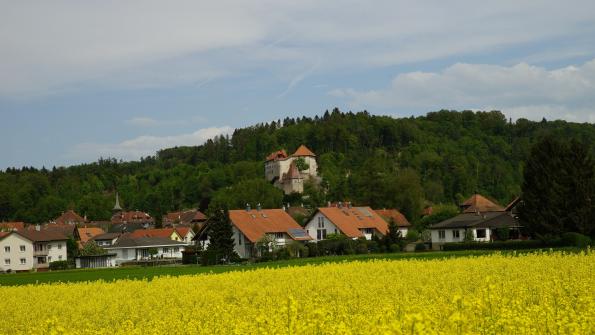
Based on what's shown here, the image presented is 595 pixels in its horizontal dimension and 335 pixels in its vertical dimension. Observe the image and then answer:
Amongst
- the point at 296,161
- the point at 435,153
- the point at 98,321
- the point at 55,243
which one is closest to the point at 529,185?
the point at 98,321

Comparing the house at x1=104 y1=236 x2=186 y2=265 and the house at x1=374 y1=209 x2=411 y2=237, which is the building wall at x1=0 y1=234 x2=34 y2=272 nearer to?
the house at x1=104 y1=236 x2=186 y2=265

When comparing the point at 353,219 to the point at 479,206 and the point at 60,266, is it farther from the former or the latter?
the point at 60,266

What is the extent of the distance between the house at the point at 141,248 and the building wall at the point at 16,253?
1113 cm

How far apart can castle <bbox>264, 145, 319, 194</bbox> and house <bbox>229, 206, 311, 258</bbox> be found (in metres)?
88.3

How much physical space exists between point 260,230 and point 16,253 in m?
43.0

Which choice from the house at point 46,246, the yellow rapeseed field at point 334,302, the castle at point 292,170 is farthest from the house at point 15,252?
the castle at point 292,170

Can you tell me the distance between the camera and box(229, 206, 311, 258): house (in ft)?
250

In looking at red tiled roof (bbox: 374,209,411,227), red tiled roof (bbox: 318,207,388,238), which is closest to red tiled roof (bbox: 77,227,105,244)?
red tiled roof (bbox: 374,209,411,227)

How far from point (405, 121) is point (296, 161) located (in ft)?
113

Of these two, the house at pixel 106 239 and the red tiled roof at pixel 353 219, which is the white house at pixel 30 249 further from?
the red tiled roof at pixel 353 219

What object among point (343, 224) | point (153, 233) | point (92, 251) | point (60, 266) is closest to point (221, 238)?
point (343, 224)

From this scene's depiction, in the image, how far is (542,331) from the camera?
Result: 33.1ft

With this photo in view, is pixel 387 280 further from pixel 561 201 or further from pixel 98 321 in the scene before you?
pixel 561 201

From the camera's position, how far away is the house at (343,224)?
8594cm
